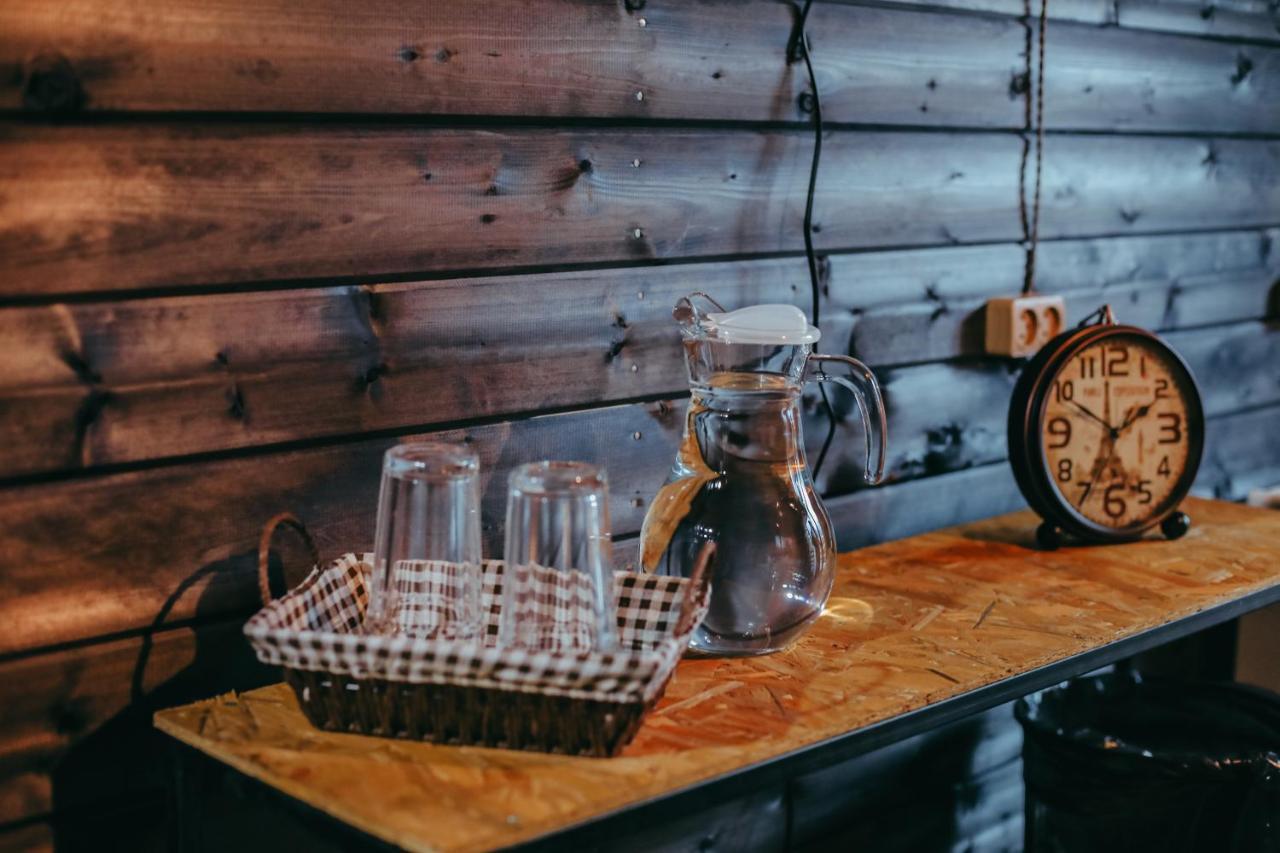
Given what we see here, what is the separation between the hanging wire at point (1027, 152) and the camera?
1.84 meters

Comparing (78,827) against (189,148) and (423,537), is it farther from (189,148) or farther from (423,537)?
(189,148)

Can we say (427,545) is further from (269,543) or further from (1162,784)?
(1162,784)

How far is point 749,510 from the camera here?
1259 mm

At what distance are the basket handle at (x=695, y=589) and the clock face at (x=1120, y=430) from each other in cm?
70

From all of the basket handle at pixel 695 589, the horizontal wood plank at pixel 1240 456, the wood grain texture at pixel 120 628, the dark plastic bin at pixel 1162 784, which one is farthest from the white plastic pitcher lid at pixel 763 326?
the horizontal wood plank at pixel 1240 456

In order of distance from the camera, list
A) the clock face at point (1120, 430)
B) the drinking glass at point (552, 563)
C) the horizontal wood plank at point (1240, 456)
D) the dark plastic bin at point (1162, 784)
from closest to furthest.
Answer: the drinking glass at point (552, 563) → the dark plastic bin at point (1162, 784) → the clock face at point (1120, 430) → the horizontal wood plank at point (1240, 456)

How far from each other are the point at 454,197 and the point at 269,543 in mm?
372

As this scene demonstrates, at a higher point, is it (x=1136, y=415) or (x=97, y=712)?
(x=1136, y=415)

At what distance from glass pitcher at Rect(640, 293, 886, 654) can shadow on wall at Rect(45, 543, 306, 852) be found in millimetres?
391

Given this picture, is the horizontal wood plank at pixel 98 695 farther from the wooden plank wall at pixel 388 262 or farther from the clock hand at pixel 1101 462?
the clock hand at pixel 1101 462

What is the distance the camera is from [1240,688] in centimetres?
175

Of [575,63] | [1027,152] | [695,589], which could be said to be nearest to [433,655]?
[695,589]

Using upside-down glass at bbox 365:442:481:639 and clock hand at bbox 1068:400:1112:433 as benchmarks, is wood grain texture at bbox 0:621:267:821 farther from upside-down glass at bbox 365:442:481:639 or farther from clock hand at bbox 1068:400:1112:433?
clock hand at bbox 1068:400:1112:433

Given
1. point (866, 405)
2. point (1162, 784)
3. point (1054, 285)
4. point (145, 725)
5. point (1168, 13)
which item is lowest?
point (1162, 784)
